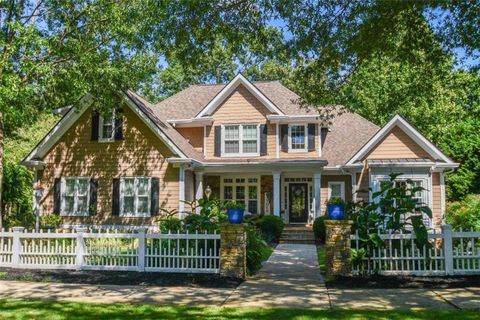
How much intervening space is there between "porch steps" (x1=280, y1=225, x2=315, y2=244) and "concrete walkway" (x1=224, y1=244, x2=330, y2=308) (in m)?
5.86

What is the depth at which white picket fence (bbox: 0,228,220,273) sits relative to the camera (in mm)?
10164

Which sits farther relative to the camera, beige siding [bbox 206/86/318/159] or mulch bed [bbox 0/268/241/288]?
beige siding [bbox 206/86/318/159]

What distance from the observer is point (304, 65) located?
40.9 feet

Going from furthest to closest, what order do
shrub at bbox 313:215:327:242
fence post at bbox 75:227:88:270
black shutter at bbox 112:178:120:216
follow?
black shutter at bbox 112:178:120:216 < shrub at bbox 313:215:327:242 < fence post at bbox 75:227:88:270

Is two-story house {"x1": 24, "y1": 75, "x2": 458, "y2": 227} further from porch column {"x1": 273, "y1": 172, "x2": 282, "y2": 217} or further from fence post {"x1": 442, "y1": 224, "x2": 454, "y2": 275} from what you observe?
fence post {"x1": 442, "y1": 224, "x2": 454, "y2": 275}

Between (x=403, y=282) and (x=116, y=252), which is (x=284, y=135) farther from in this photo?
(x=403, y=282)

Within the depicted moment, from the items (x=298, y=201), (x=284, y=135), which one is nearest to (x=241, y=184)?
(x=298, y=201)

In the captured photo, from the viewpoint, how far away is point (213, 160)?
68.7 feet

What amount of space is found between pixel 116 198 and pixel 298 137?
347 inches

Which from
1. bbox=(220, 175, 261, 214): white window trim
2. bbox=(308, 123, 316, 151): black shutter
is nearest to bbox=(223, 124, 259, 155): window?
bbox=(220, 175, 261, 214): white window trim

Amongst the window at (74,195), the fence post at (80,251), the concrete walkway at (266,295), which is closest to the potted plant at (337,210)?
the concrete walkway at (266,295)

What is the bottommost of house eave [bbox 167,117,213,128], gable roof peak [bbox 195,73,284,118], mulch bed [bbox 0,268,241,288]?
mulch bed [bbox 0,268,241,288]

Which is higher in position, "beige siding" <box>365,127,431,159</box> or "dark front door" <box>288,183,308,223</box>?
"beige siding" <box>365,127,431,159</box>

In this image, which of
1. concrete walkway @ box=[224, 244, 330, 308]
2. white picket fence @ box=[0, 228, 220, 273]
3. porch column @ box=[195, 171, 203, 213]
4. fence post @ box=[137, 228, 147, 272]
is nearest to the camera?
concrete walkway @ box=[224, 244, 330, 308]
